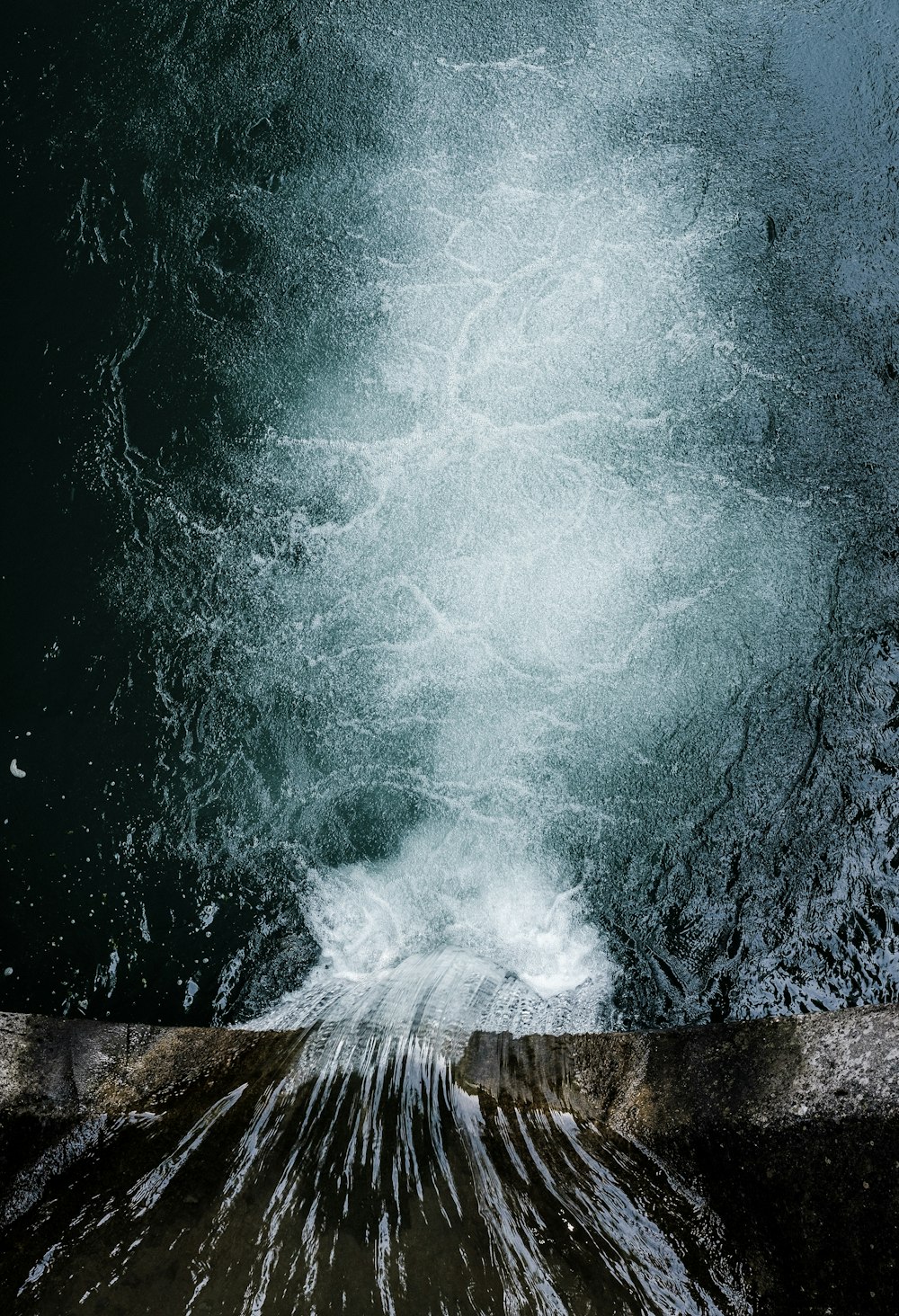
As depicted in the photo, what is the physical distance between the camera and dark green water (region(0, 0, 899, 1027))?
12.4ft

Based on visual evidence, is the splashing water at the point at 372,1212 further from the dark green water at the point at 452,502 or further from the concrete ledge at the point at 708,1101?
the dark green water at the point at 452,502

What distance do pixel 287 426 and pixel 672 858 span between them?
2.81m

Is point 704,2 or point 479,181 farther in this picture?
point 704,2

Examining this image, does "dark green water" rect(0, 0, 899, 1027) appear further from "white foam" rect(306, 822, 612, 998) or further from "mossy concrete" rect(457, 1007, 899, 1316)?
"mossy concrete" rect(457, 1007, 899, 1316)

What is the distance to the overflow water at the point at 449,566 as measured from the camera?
351cm

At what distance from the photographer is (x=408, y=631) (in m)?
4.23

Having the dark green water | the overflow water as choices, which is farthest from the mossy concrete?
the dark green water

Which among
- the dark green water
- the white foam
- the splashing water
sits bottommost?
the splashing water

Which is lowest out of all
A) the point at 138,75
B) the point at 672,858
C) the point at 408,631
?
the point at 672,858

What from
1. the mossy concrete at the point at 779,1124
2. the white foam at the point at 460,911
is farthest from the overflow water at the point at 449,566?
the mossy concrete at the point at 779,1124

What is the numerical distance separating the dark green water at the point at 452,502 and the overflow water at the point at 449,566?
0.8 inches

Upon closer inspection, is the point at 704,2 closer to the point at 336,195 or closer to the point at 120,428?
the point at 336,195

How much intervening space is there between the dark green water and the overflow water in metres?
0.02

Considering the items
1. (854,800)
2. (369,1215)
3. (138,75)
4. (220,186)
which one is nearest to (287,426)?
(220,186)
